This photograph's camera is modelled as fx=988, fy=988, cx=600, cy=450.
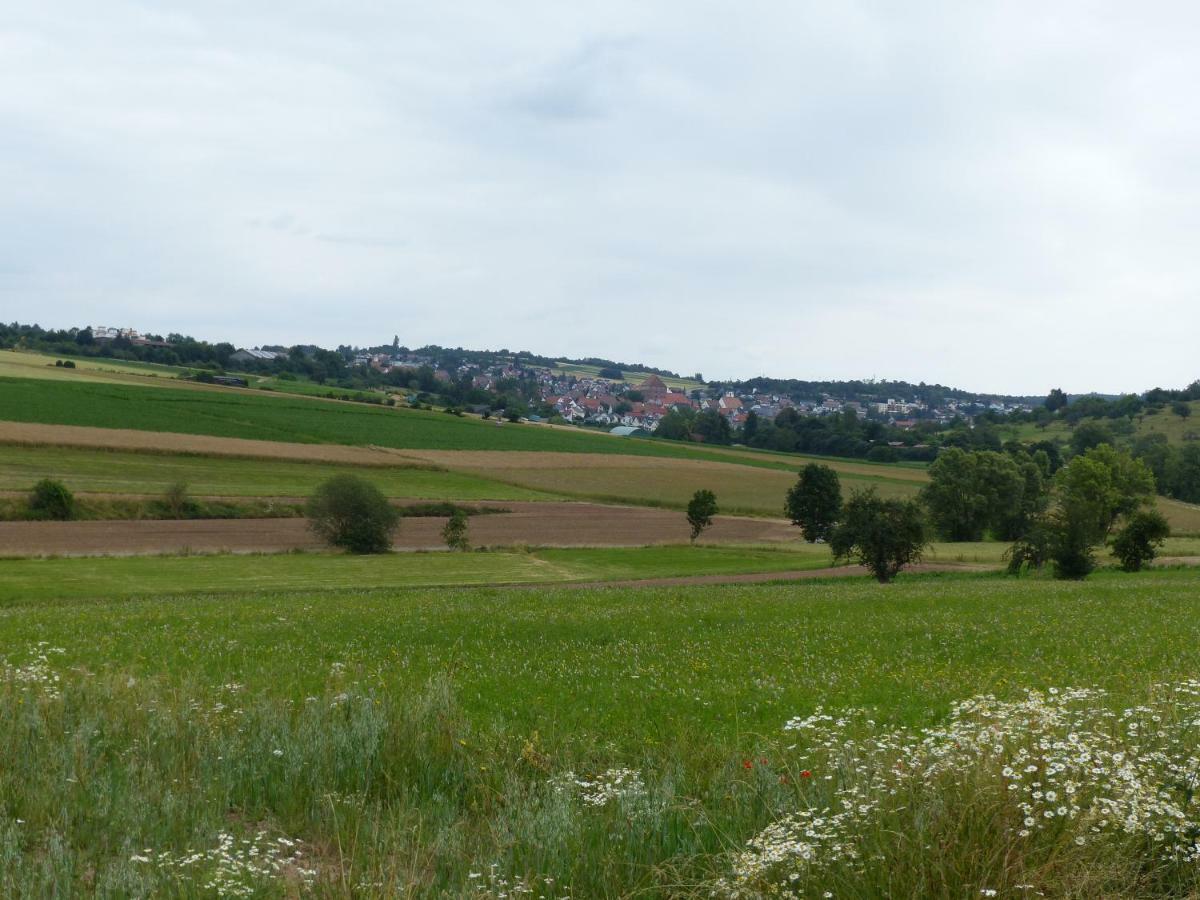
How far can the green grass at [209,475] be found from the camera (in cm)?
7069

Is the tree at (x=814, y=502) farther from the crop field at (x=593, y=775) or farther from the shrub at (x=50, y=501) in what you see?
the crop field at (x=593, y=775)

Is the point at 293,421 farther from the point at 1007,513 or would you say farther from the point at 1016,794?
the point at 1016,794

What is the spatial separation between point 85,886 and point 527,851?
2.70m

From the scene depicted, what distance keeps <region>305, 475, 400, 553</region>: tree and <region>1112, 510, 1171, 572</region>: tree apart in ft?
133

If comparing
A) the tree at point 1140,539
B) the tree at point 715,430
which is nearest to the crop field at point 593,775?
the tree at point 1140,539

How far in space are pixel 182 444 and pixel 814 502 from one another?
56.1m

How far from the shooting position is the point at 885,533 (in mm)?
45062

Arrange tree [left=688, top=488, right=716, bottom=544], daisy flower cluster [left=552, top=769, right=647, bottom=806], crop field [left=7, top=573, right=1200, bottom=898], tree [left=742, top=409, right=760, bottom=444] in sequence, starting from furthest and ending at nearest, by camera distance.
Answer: tree [left=742, top=409, right=760, bottom=444], tree [left=688, top=488, right=716, bottom=544], daisy flower cluster [left=552, top=769, right=647, bottom=806], crop field [left=7, top=573, right=1200, bottom=898]

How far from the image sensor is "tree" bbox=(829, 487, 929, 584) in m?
45.0

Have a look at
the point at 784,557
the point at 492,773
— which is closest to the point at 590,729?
the point at 492,773

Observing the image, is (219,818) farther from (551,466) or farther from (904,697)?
(551,466)

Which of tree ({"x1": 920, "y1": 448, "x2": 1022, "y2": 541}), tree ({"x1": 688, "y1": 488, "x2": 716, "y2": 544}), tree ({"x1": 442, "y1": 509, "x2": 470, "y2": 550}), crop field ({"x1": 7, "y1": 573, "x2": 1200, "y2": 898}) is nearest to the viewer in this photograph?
crop field ({"x1": 7, "y1": 573, "x2": 1200, "y2": 898})

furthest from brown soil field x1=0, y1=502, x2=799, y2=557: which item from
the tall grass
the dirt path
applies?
the tall grass

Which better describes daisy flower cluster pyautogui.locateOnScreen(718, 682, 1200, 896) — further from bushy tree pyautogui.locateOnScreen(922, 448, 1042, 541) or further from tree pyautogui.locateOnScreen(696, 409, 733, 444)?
tree pyautogui.locateOnScreen(696, 409, 733, 444)
